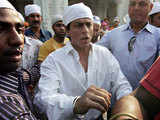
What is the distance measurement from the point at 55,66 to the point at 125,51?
3.64 feet

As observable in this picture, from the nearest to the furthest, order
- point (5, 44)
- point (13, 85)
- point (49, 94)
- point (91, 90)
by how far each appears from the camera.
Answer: point (5, 44) < point (13, 85) < point (91, 90) < point (49, 94)

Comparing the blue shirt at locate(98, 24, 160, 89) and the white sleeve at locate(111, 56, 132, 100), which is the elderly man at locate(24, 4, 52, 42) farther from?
the white sleeve at locate(111, 56, 132, 100)

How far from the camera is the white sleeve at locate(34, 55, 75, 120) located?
139 cm

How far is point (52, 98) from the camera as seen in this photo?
145cm

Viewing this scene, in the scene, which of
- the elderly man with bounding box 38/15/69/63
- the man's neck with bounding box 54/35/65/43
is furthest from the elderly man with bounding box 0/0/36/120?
the man's neck with bounding box 54/35/65/43

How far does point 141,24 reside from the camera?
2400mm

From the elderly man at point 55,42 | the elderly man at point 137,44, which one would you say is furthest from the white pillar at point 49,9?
the elderly man at point 137,44

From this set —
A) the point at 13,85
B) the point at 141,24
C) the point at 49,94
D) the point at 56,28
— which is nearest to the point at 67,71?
the point at 49,94

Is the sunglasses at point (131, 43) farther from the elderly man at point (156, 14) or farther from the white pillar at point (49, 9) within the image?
the white pillar at point (49, 9)

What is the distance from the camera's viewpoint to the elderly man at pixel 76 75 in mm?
1432

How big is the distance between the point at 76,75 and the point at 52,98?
0.34 metres

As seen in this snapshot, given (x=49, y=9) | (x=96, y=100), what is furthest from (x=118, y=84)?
(x=49, y=9)

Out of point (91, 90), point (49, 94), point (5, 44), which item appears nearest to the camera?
point (5, 44)

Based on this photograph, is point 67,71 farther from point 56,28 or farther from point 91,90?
point 56,28
